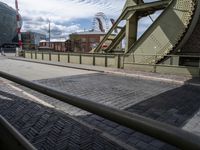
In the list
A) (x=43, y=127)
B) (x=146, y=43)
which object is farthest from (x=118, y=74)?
(x=43, y=127)

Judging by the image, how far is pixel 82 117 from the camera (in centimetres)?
556

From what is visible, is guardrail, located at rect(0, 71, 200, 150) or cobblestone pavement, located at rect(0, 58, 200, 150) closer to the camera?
guardrail, located at rect(0, 71, 200, 150)

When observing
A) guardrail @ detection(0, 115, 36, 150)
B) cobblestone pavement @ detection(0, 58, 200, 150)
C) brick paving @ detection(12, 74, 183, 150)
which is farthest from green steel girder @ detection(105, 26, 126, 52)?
guardrail @ detection(0, 115, 36, 150)

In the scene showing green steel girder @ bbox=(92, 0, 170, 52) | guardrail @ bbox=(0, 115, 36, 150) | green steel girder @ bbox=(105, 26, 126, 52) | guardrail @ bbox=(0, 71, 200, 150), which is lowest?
guardrail @ bbox=(0, 115, 36, 150)

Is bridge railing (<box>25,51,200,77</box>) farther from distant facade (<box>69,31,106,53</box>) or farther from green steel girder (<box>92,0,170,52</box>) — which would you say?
distant facade (<box>69,31,106,53</box>)

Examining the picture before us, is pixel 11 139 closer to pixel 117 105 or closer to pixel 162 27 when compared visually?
pixel 117 105

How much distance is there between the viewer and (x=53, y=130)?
4.65 meters

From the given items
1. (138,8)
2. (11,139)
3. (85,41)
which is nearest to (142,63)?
(138,8)

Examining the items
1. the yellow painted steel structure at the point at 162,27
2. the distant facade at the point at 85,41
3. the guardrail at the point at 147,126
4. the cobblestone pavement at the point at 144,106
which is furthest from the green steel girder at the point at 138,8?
the distant facade at the point at 85,41

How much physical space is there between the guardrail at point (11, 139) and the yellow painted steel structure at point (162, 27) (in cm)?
1304

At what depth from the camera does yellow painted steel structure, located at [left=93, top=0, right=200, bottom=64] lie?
14.2m

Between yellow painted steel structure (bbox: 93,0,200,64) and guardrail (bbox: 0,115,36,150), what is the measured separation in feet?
42.8

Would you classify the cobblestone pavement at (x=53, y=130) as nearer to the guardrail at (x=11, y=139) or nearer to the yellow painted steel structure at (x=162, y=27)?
the guardrail at (x=11, y=139)

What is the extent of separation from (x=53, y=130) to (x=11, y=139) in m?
2.07
